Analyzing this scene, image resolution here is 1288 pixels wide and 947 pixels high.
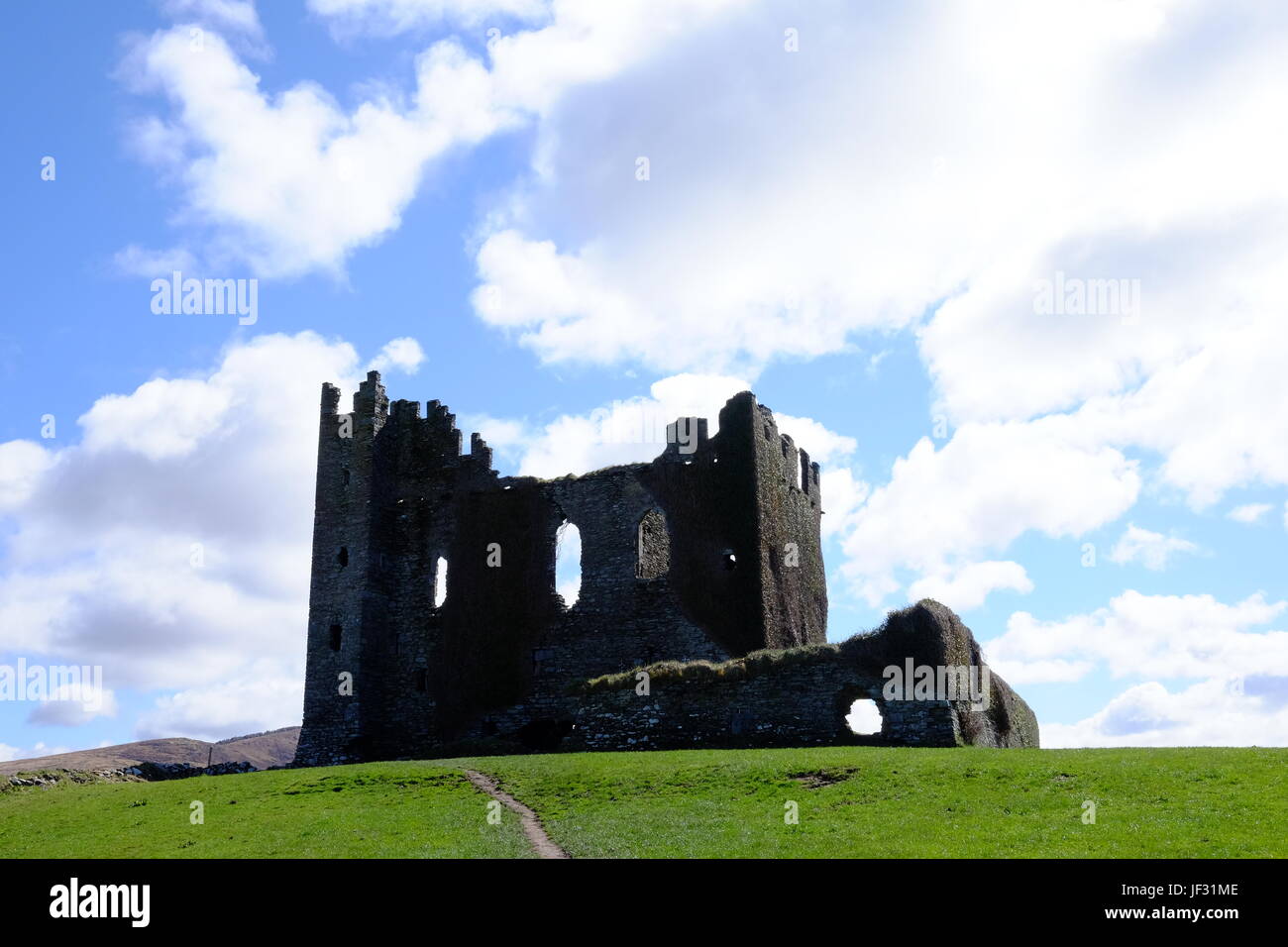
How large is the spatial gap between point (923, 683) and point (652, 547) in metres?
16.3

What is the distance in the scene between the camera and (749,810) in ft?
70.0

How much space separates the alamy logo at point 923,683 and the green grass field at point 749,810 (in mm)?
2738

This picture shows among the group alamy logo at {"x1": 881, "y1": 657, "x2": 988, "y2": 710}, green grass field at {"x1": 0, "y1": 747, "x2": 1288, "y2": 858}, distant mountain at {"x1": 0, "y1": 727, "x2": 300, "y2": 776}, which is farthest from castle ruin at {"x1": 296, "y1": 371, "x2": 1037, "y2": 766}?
distant mountain at {"x1": 0, "y1": 727, "x2": 300, "y2": 776}

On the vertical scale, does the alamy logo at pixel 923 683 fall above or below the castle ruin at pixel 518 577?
below
